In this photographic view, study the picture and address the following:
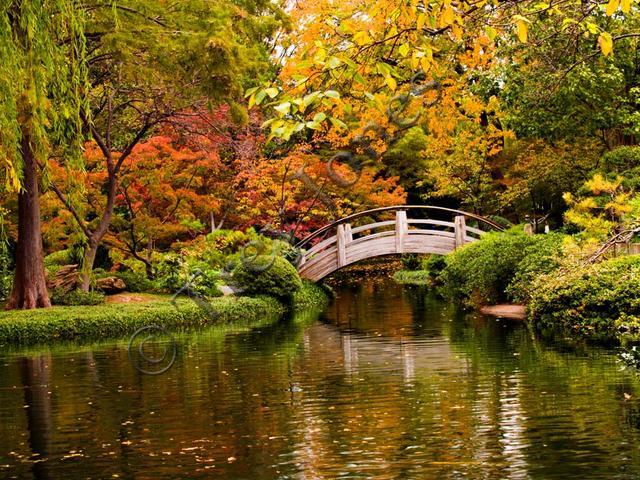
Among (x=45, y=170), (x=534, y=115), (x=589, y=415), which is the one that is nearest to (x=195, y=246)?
(x=534, y=115)

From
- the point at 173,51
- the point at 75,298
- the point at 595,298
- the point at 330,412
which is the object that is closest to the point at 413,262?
the point at 75,298

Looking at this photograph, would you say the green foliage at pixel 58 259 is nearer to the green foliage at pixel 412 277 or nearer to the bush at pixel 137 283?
the bush at pixel 137 283

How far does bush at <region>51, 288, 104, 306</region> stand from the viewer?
22.6 metres

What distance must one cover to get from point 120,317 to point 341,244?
32.0 ft

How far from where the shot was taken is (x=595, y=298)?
1623 cm

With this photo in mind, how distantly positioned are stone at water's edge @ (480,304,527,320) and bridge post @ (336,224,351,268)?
6.87m

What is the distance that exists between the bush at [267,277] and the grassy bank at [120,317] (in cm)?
40

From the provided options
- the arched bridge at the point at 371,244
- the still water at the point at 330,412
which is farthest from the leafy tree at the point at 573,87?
the still water at the point at 330,412

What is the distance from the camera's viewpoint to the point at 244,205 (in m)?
30.4

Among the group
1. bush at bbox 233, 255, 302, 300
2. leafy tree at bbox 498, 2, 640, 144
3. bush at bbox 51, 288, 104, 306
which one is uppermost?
leafy tree at bbox 498, 2, 640, 144

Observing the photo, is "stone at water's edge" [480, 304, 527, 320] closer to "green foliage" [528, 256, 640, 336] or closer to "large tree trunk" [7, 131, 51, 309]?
"green foliage" [528, 256, 640, 336]

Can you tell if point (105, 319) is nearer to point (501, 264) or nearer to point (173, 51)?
point (173, 51)

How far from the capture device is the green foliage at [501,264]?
1989 centimetres

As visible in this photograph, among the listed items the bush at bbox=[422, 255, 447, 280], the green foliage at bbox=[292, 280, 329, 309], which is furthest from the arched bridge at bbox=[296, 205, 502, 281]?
the bush at bbox=[422, 255, 447, 280]
